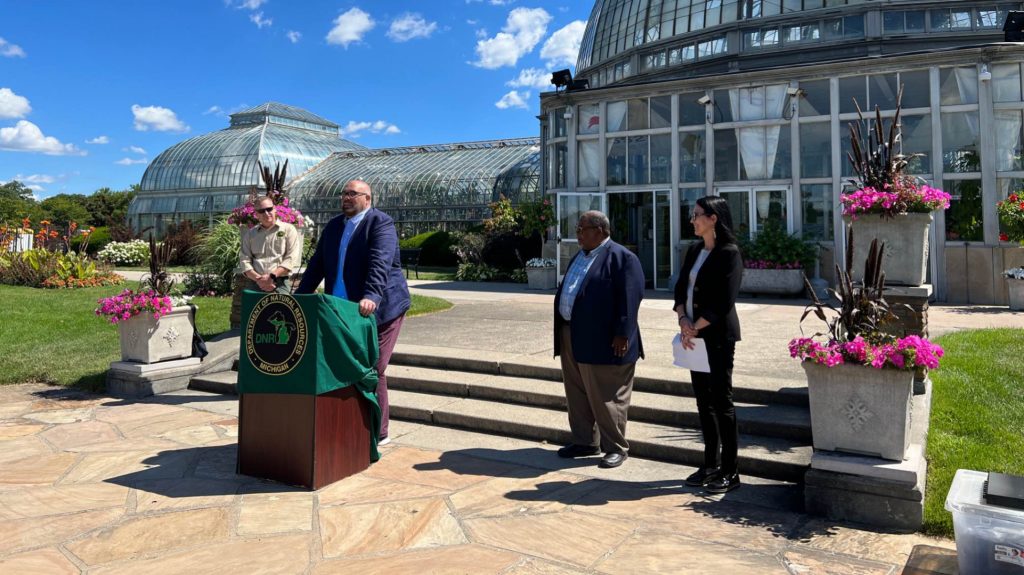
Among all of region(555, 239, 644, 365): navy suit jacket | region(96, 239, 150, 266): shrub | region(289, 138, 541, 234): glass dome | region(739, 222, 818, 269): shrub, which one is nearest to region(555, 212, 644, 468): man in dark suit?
region(555, 239, 644, 365): navy suit jacket

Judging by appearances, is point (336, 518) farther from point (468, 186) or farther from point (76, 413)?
point (468, 186)

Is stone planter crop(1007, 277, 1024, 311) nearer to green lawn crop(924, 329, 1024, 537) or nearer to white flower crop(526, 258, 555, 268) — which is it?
green lawn crop(924, 329, 1024, 537)

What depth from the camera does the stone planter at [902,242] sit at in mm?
5688

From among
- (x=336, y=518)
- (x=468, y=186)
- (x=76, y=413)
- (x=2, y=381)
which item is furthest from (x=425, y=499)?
(x=468, y=186)

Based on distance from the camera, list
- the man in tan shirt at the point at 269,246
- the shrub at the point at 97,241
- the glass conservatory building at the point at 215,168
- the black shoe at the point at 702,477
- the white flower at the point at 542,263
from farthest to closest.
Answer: the glass conservatory building at the point at 215,168
the shrub at the point at 97,241
the white flower at the point at 542,263
the man in tan shirt at the point at 269,246
the black shoe at the point at 702,477

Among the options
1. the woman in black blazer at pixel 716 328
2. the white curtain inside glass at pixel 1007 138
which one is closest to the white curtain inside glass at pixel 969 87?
the white curtain inside glass at pixel 1007 138

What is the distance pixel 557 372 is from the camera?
671 centimetres

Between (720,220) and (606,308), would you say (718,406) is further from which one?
(720,220)

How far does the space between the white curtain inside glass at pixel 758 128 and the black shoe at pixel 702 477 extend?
12.9 m

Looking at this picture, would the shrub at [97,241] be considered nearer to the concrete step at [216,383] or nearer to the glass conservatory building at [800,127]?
the glass conservatory building at [800,127]

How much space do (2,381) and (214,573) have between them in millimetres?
6877

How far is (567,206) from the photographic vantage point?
58.2ft

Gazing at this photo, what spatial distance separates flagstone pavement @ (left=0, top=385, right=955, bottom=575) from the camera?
11.3 ft

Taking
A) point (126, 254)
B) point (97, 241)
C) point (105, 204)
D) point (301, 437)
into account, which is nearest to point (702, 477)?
point (301, 437)
